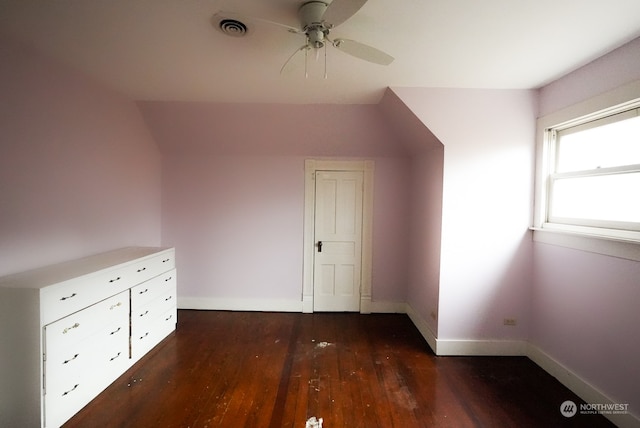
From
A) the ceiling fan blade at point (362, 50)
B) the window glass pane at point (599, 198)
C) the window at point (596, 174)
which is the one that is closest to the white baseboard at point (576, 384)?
the window at point (596, 174)

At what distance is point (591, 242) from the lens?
209 cm

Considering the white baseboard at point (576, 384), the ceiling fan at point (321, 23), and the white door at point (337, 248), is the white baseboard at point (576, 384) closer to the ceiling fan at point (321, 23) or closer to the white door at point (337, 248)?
the white door at point (337, 248)

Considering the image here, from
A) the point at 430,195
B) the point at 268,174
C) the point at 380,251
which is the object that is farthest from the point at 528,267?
the point at 268,174

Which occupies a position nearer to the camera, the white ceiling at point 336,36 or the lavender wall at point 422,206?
the white ceiling at point 336,36

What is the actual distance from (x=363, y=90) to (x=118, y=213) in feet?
9.47

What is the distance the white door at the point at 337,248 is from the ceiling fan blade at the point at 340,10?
248 centimetres

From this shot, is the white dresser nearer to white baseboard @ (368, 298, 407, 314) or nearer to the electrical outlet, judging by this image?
white baseboard @ (368, 298, 407, 314)

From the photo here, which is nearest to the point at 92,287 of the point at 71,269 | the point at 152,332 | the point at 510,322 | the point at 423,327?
the point at 71,269

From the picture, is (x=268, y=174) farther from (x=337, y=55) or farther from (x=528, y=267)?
(x=528, y=267)

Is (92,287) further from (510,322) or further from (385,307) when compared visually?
(510,322)

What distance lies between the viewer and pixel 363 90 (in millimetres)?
2713

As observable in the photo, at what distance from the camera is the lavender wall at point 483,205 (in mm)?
2658

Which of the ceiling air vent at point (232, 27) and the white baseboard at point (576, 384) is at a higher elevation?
the ceiling air vent at point (232, 27)

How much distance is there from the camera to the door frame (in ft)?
12.3
